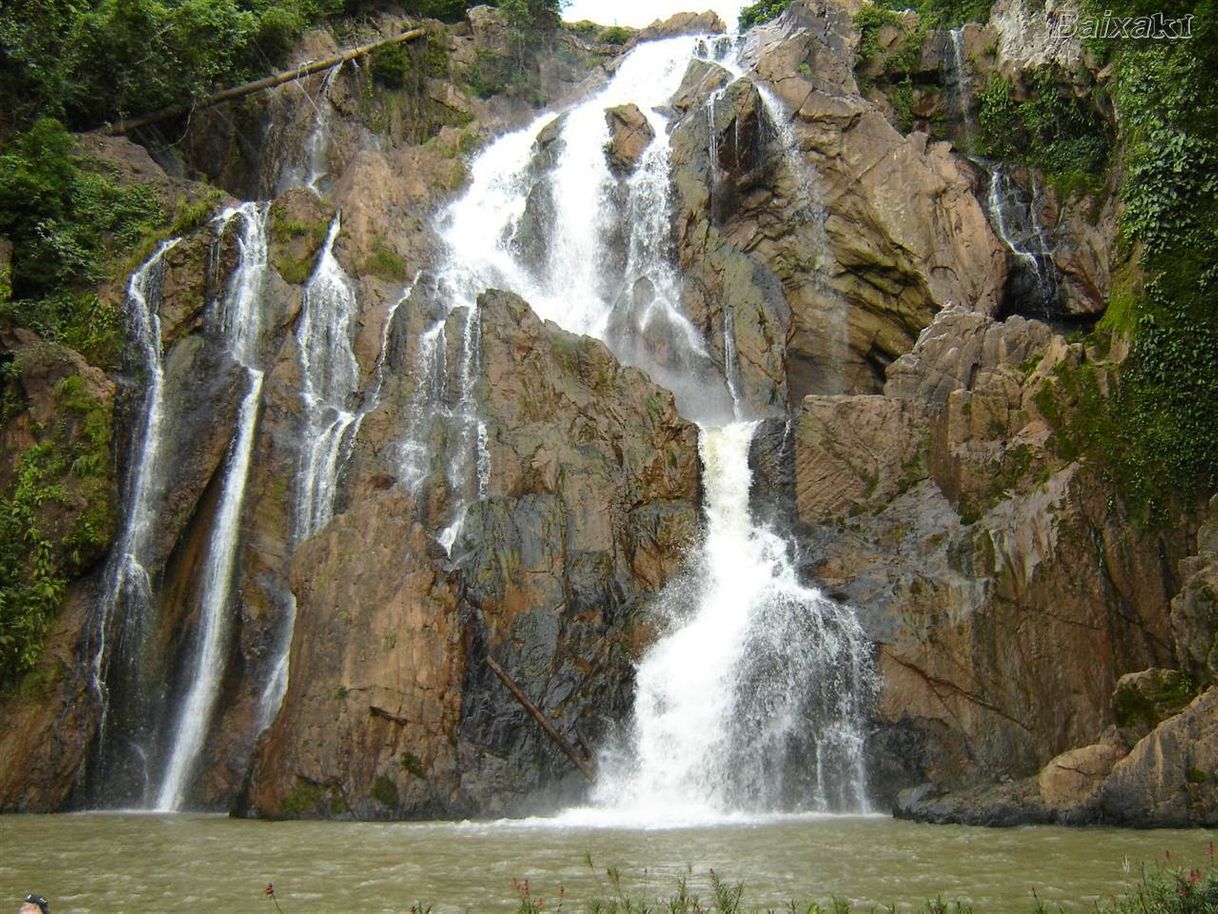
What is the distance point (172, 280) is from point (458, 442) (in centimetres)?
928

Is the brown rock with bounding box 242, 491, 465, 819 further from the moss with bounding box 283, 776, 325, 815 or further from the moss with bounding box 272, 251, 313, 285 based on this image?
the moss with bounding box 272, 251, 313, 285

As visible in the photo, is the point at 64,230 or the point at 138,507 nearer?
the point at 138,507

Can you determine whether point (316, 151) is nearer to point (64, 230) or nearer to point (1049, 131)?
point (64, 230)

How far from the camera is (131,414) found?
22.9 meters

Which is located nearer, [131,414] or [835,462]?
[835,462]

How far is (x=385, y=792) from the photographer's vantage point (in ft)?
54.7

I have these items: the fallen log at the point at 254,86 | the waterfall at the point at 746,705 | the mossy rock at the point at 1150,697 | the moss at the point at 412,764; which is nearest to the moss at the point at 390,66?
the fallen log at the point at 254,86

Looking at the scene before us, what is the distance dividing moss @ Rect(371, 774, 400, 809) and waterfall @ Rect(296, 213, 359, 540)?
21.3 feet

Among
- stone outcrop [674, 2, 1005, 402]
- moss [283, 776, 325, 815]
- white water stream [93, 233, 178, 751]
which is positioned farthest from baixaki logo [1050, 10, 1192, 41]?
white water stream [93, 233, 178, 751]

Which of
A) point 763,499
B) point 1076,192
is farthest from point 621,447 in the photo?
point 1076,192

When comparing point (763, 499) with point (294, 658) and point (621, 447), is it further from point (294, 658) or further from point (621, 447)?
point (294, 658)

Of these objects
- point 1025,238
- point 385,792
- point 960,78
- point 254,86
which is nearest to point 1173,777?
point 385,792

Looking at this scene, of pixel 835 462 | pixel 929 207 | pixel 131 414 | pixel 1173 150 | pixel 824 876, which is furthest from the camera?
pixel 929 207

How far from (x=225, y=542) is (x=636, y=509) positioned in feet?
28.8
